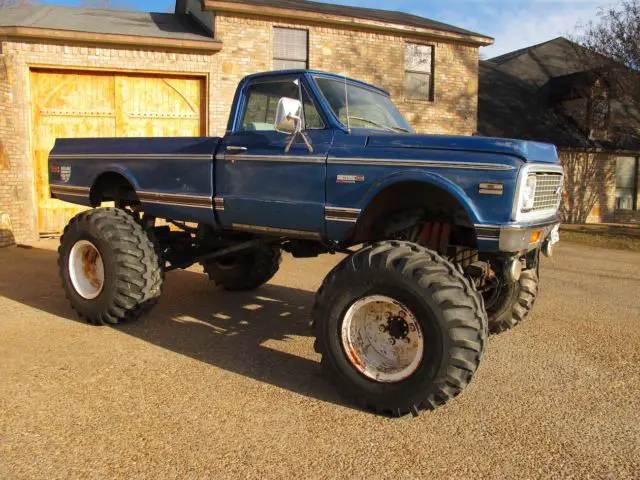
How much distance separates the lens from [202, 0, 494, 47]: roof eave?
11250mm

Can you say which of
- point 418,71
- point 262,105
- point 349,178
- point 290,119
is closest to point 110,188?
point 262,105

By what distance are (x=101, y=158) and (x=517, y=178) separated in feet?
12.7

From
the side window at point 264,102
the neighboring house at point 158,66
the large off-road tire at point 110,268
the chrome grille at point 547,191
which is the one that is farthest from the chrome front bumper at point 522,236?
the neighboring house at point 158,66

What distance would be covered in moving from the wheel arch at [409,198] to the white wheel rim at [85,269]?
2564 millimetres

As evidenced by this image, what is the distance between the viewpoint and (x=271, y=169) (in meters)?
4.26

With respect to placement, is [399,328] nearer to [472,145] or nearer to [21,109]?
[472,145]

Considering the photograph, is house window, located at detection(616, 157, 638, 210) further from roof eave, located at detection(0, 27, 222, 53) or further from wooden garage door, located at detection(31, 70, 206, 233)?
wooden garage door, located at detection(31, 70, 206, 233)

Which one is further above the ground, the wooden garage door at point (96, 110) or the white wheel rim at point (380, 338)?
the wooden garage door at point (96, 110)

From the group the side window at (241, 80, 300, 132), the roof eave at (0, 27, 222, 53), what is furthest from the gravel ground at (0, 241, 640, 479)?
the roof eave at (0, 27, 222, 53)

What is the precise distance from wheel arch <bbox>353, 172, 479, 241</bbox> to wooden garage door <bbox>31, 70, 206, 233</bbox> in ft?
25.8

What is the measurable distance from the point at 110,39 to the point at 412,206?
328 inches

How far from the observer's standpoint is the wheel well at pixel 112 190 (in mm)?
5551

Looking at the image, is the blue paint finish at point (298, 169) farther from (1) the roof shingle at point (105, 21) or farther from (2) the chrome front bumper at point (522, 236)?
(1) the roof shingle at point (105, 21)

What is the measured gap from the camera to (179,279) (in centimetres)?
724
